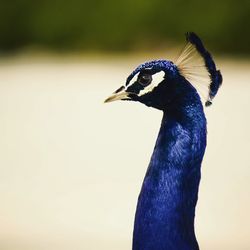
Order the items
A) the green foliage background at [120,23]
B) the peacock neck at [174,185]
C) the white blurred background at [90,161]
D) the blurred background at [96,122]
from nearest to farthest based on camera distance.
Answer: the peacock neck at [174,185]
the white blurred background at [90,161]
the blurred background at [96,122]
the green foliage background at [120,23]

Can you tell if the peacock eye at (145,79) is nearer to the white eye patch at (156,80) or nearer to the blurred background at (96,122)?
the white eye patch at (156,80)

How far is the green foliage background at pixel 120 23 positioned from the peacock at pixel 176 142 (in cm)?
668

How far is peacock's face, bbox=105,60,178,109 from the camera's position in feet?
5.14

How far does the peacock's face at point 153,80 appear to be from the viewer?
61.7 inches

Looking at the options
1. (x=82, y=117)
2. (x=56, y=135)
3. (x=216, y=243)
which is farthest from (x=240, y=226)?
(x=82, y=117)

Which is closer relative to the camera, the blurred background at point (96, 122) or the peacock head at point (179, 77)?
the peacock head at point (179, 77)

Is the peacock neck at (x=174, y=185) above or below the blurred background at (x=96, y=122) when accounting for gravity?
below

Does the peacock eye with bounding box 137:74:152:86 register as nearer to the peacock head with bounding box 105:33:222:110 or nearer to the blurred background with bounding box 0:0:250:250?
the peacock head with bounding box 105:33:222:110

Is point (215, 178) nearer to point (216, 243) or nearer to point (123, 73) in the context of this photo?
point (216, 243)

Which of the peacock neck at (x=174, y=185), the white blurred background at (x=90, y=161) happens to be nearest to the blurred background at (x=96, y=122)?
the white blurred background at (x=90, y=161)

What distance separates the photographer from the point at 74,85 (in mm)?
7543

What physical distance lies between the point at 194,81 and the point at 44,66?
680 cm

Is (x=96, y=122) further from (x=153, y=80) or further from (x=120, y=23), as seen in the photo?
(x=153, y=80)

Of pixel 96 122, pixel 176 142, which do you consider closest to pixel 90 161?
pixel 96 122
